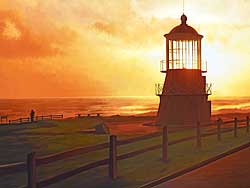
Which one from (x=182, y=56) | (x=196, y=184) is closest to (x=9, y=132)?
(x=182, y=56)

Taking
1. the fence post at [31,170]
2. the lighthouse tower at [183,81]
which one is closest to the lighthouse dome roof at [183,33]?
the lighthouse tower at [183,81]

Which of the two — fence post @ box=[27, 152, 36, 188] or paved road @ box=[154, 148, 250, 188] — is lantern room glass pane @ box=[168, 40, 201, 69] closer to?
paved road @ box=[154, 148, 250, 188]

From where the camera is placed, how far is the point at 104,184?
39.0ft

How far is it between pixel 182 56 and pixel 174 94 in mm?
3107

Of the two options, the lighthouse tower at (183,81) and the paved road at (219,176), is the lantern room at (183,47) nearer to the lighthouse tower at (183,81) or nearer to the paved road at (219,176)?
the lighthouse tower at (183,81)

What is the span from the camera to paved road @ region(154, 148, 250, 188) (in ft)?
33.7

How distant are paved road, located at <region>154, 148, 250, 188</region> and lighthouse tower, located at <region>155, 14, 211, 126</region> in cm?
2167

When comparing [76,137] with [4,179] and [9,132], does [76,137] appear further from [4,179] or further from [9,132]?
[4,179]

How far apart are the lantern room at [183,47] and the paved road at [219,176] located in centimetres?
2148

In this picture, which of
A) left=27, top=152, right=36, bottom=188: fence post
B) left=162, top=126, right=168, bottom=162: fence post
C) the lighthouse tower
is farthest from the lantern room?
left=27, top=152, right=36, bottom=188: fence post

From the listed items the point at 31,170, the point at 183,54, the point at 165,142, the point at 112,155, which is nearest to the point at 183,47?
the point at 183,54

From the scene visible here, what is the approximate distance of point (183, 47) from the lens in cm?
3531

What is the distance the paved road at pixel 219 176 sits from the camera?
405 inches

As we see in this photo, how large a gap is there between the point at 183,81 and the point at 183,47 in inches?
106
